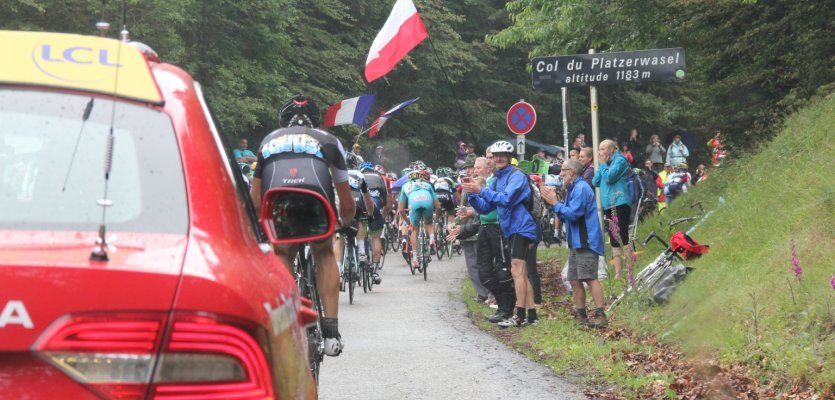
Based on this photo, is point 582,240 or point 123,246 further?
point 582,240

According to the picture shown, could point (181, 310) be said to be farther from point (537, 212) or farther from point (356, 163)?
point (356, 163)

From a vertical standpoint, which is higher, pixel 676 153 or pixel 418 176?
pixel 676 153

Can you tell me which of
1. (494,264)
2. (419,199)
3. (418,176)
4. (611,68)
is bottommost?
(494,264)

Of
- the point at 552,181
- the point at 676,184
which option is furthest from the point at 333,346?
the point at 676,184

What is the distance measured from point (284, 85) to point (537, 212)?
22842 millimetres

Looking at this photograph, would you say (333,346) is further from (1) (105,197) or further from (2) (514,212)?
(2) (514,212)

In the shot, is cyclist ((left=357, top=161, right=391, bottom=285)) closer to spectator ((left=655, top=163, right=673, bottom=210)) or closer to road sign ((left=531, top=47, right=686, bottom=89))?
road sign ((left=531, top=47, right=686, bottom=89))

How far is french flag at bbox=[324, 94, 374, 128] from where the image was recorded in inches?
1188

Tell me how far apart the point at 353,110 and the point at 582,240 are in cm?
1817

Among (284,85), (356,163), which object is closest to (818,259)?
(356,163)

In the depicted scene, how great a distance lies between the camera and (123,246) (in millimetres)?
2871

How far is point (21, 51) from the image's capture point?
3346 millimetres

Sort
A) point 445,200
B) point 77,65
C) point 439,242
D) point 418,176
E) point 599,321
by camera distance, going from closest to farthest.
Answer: point 77,65
point 599,321
point 418,176
point 445,200
point 439,242

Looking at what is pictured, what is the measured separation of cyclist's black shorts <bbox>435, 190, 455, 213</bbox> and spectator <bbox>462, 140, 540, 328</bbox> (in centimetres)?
946
